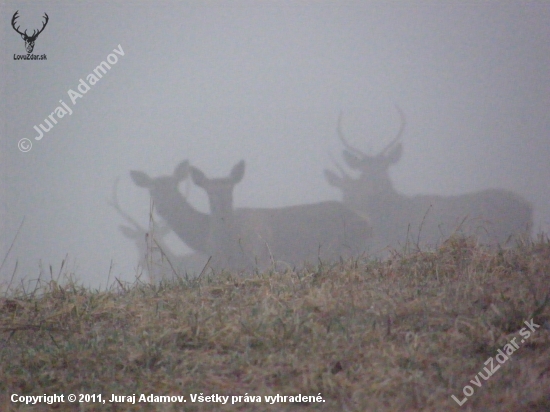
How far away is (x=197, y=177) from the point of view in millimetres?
9117

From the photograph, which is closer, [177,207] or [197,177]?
[197,177]

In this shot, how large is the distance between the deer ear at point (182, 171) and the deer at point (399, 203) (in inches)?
93.6

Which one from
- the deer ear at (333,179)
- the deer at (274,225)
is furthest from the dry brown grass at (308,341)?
the deer ear at (333,179)

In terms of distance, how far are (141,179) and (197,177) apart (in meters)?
1.02

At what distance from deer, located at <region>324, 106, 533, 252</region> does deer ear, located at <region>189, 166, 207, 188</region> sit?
2307mm

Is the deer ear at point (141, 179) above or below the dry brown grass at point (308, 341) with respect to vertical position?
above

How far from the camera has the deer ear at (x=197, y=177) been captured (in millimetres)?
9062

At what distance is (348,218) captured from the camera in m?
Answer: 9.29

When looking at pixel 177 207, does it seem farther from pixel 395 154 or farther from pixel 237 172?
pixel 395 154

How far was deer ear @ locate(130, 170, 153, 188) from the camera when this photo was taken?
31.4 feet
